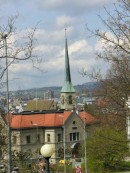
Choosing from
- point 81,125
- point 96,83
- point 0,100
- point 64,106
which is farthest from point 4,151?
point 64,106

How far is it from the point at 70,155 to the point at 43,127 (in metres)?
6.37

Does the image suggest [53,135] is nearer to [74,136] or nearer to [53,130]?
[53,130]

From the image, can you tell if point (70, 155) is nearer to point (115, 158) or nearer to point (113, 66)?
point (115, 158)

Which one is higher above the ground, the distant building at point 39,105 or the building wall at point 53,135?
the distant building at point 39,105

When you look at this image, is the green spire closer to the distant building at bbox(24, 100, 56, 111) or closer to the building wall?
the distant building at bbox(24, 100, 56, 111)

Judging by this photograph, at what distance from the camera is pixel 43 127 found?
73000 mm

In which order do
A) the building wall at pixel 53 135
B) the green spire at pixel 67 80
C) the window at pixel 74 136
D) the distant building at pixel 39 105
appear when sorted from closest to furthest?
the building wall at pixel 53 135 → the window at pixel 74 136 → the green spire at pixel 67 80 → the distant building at pixel 39 105

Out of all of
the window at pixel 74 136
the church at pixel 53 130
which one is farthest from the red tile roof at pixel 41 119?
the window at pixel 74 136

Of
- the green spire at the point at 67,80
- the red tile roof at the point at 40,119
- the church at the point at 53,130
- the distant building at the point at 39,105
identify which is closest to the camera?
the church at the point at 53,130

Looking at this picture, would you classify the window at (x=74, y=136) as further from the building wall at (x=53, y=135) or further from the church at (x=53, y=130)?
the building wall at (x=53, y=135)

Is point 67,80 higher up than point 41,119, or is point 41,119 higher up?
point 67,80

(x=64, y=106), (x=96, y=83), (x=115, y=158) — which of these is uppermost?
(x=64, y=106)

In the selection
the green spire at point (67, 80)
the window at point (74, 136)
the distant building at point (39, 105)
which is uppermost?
the green spire at point (67, 80)

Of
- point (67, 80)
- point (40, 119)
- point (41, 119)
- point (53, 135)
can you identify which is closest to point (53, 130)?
point (53, 135)
